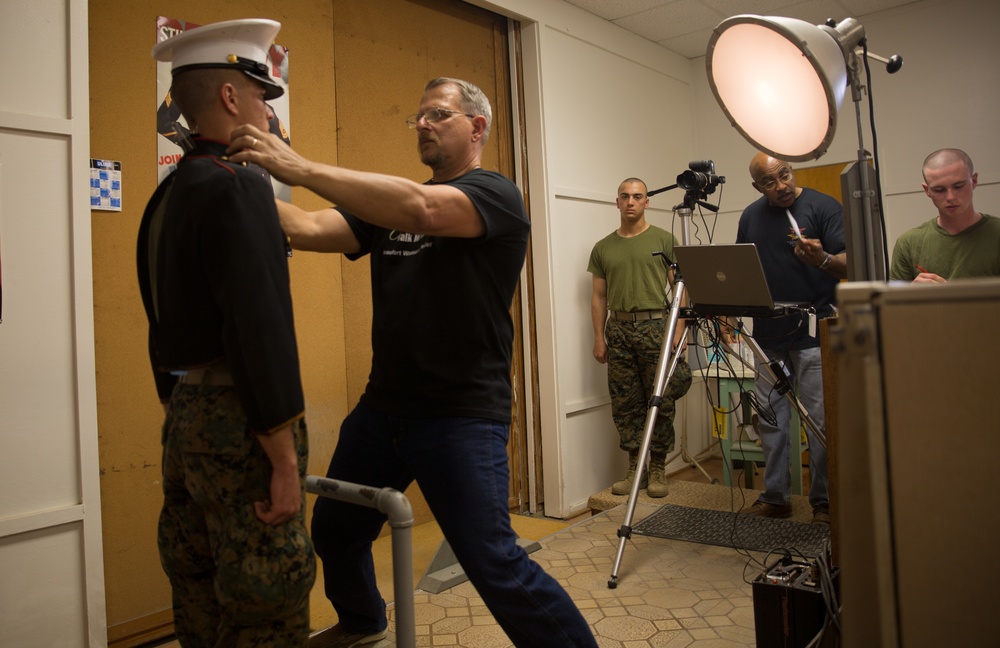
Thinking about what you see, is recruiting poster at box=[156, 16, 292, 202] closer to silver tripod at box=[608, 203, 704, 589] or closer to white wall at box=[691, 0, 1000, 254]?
silver tripod at box=[608, 203, 704, 589]

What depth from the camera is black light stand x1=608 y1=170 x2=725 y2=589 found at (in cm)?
286

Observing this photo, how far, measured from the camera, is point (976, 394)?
0.86m

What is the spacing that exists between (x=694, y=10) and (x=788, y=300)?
2.24m

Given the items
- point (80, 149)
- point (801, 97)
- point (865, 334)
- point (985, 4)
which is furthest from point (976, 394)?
point (985, 4)

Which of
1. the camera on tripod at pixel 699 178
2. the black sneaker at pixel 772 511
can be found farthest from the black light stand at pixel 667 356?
the black sneaker at pixel 772 511

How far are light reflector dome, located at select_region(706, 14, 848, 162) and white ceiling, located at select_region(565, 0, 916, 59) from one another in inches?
127

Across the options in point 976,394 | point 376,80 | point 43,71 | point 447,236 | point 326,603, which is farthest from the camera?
point 376,80

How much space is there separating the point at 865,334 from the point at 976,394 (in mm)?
135

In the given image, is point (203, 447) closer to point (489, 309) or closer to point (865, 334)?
point (489, 309)

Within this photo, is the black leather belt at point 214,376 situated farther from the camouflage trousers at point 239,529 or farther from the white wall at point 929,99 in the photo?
the white wall at point 929,99

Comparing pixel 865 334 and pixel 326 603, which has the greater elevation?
pixel 865 334

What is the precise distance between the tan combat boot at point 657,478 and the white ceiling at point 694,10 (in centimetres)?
A: 257

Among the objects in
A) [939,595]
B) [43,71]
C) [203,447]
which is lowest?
[939,595]

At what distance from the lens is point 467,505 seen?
1.61 meters
